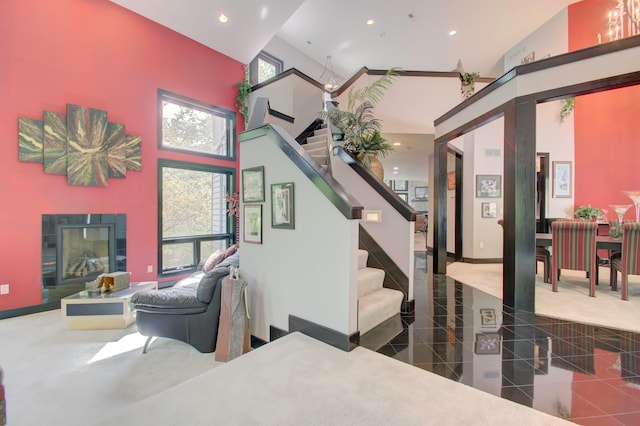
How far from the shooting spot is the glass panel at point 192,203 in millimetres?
5207

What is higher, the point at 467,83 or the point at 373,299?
the point at 467,83

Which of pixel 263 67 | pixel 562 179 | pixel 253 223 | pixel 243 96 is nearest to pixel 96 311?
pixel 253 223

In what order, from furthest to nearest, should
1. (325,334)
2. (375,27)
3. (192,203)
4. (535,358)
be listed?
(375,27) → (192,203) → (325,334) → (535,358)

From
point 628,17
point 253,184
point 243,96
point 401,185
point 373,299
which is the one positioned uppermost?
point 628,17

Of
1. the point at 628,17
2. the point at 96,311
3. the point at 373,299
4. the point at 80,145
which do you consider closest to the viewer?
the point at 373,299

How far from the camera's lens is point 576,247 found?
381 cm

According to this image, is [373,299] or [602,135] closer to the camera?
[373,299]

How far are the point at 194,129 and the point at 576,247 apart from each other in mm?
6768

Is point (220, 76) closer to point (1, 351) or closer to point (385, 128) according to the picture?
point (385, 128)

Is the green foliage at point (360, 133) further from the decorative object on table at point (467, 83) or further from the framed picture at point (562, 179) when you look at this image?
the framed picture at point (562, 179)

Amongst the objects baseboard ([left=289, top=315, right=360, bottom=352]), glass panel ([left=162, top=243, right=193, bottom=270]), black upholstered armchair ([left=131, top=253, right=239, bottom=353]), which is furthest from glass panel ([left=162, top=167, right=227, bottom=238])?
baseboard ([left=289, top=315, right=360, bottom=352])

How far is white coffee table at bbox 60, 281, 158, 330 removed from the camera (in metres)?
3.26

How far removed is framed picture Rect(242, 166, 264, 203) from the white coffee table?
6.71ft

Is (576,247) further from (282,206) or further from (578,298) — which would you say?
(282,206)
